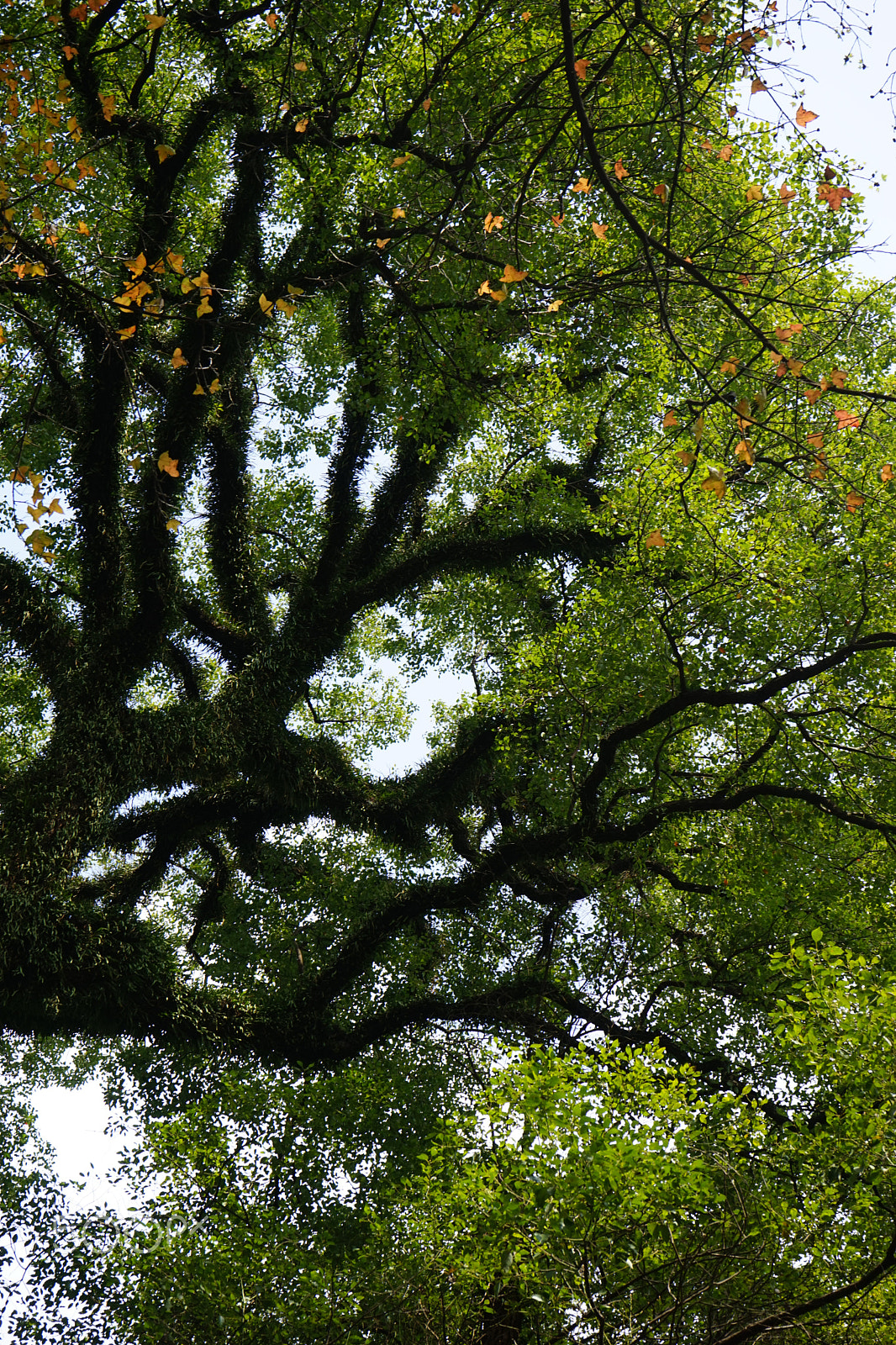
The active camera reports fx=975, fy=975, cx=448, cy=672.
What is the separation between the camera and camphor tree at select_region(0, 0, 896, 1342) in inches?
375

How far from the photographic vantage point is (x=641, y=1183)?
681cm

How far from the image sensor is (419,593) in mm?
14484

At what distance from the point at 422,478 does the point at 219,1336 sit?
10085 millimetres

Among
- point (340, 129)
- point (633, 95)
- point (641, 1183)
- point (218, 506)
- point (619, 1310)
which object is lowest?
point (619, 1310)

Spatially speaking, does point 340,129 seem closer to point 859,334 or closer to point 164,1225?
point 859,334

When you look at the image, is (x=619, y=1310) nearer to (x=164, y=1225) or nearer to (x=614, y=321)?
(x=164, y=1225)

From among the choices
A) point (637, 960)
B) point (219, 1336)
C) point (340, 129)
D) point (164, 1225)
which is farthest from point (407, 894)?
point (340, 129)

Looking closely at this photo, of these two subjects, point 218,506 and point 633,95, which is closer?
point 633,95

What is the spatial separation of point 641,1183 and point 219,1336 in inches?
148

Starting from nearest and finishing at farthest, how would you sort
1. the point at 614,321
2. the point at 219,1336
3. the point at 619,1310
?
the point at 619,1310, the point at 219,1336, the point at 614,321

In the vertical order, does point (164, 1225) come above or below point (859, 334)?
below

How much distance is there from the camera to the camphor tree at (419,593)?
9.53 metres

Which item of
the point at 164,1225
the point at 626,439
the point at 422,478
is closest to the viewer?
the point at 164,1225

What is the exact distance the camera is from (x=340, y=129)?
1175 cm
